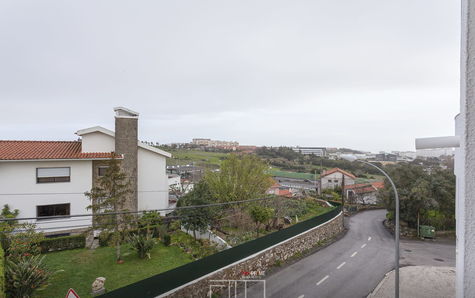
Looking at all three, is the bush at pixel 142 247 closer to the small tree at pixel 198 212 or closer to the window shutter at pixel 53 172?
the small tree at pixel 198 212

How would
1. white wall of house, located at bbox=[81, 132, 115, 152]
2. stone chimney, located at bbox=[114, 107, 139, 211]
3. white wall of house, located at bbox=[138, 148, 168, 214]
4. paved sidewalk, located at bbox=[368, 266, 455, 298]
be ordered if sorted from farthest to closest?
1. white wall of house, located at bbox=[138, 148, 168, 214]
2. stone chimney, located at bbox=[114, 107, 139, 211]
3. white wall of house, located at bbox=[81, 132, 115, 152]
4. paved sidewalk, located at bbox=[368, 266, 455, 298]

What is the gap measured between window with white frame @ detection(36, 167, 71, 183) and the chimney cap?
14.6ft

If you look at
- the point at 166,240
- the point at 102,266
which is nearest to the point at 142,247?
the point at 102,266

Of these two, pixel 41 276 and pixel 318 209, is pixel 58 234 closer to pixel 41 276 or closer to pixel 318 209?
pixel 41 276

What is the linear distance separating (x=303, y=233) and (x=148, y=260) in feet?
30.6

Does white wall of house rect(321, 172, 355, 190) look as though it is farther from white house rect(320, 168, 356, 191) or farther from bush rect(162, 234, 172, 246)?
bush rect(162, 234, 172, 246)

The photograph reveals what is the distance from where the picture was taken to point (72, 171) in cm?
1485

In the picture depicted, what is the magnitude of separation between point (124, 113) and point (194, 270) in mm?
11774

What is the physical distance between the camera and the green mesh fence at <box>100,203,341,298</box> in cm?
725

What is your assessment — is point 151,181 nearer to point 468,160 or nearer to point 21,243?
point 21,243

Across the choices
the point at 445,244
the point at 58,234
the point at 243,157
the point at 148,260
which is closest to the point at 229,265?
the point at 148,260

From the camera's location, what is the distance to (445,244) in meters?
19.6

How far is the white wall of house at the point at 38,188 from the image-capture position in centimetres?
1318

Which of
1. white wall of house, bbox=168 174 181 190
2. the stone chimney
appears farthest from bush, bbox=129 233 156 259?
white wall of house, bbox=168 174 181 190
